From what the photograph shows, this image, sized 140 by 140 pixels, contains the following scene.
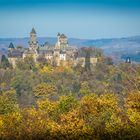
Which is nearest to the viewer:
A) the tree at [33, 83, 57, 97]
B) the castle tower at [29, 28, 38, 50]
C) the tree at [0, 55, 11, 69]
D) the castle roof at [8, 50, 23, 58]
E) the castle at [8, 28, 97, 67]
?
the tree at [33, 83, 57, 97]

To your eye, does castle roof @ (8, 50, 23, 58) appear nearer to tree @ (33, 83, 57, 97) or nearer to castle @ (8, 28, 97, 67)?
castle @ (8, 28, 97, 67)

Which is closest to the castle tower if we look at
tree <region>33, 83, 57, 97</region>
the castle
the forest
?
the castle

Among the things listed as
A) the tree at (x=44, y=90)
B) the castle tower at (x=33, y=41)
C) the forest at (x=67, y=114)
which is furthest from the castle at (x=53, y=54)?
the tree at (x=44, y=90)

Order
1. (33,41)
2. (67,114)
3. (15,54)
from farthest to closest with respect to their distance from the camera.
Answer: (33,41) → (15,54) → (67,114)

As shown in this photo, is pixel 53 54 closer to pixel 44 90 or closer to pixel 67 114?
pixel 44 90

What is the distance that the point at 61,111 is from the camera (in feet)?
108

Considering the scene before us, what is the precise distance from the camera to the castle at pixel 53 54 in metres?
71.4

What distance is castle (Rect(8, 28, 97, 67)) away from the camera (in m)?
71.4

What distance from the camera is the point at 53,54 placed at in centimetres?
7244

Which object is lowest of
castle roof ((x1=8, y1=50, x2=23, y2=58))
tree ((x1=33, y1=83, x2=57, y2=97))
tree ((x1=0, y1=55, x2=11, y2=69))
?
tree ((x1=33, y1=83, x2=57, y2=97))

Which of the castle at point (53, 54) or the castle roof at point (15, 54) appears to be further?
the castle roof at point (15, 54)

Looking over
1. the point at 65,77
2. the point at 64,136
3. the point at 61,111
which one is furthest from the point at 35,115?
the point at 65,77

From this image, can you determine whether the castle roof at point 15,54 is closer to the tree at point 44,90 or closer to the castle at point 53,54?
the castle at point 53,54

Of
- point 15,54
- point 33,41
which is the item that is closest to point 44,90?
point 15,54
